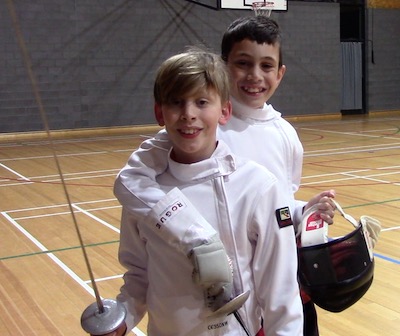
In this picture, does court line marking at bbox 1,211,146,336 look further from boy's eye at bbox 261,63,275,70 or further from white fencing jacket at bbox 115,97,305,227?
boy's eye at bbox 261,63,275,70

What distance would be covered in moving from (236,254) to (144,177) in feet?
0.82

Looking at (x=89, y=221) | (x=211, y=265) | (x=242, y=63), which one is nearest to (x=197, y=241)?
(x=211, y=265)

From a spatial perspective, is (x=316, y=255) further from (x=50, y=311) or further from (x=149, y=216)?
(x=50, y=311)

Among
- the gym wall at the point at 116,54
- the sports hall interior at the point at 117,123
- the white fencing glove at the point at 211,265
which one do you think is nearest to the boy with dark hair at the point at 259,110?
the white fencing glove at the point at 211,265

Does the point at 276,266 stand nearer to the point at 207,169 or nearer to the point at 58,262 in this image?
the point at 207,169

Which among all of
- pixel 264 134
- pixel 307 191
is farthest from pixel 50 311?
pixel 307 191

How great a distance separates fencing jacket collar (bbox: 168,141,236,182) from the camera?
1.25 metres

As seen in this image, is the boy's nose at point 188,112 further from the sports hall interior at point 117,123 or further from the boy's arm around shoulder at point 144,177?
the sports hall interior at point 117,123

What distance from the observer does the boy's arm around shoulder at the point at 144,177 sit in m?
1.25

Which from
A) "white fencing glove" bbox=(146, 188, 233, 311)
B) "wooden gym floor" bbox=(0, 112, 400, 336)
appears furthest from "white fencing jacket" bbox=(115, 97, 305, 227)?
"wooden gym floor" bbox=(0, 112, 400, 336)

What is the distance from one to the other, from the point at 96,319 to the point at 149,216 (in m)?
0.24

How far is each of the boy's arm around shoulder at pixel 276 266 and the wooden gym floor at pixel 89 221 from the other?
141cm

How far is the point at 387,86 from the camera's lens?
1359 cm

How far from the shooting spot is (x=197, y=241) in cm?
115
